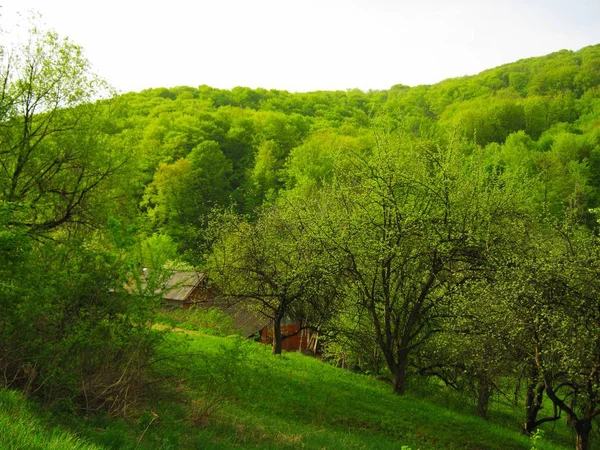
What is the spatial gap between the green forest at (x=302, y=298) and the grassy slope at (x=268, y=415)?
0.07 m

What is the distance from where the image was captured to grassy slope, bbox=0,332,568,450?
7824 millimetres

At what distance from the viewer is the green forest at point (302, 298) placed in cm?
811

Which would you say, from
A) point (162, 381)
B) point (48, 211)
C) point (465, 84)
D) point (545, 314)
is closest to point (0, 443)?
point (162, 381)

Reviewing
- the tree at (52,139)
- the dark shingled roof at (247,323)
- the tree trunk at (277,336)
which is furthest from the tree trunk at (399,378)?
the dark shingled roof at (247,323)

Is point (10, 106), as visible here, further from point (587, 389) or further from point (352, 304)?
point (587, 389)

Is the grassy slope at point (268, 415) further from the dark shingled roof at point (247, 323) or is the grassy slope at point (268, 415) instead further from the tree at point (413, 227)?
the dark shingled roof at point (247, 323)

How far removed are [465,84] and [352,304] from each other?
11420 cm

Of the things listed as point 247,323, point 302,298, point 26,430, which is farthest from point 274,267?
point 247,323

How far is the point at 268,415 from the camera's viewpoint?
39.9 feet

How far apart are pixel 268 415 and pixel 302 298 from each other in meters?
9.16

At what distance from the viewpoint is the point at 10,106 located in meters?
15.2

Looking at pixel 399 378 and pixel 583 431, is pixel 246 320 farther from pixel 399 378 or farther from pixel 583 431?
pixel 583 431

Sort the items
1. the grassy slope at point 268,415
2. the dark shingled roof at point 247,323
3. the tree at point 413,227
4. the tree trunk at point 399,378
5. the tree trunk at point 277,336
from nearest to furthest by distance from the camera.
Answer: the grassy slope at point 268,415 < the tree at point 413,227 < the tree trunk at point 399,378 < the tree trunk at point 277,336 < the dark shingled roof at point 247,323

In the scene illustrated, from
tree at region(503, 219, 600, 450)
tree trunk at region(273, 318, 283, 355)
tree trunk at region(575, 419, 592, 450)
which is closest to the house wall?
tree trunk at region(273, 318, 283, 355)
